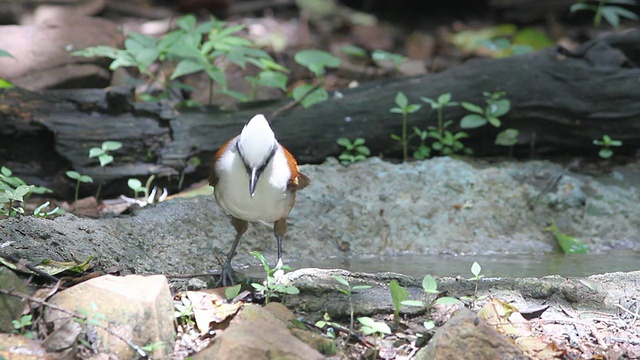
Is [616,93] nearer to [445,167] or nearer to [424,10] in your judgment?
[445,167]

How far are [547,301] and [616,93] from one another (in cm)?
335

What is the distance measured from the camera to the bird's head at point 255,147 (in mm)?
3590

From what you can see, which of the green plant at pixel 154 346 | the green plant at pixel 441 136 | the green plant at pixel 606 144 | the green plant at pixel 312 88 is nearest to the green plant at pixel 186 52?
the green plant at pixel 312 88

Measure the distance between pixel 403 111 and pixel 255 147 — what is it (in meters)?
2.74

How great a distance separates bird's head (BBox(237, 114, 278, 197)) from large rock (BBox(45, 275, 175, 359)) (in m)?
0.84

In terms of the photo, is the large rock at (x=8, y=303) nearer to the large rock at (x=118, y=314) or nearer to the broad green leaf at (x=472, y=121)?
the large rock at (x=118, y=314)

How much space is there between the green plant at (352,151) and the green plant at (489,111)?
893 millimetres

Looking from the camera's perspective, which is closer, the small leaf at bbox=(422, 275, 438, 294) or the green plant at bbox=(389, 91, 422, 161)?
the small leaf at bbox=(422, 275, 438, 294)

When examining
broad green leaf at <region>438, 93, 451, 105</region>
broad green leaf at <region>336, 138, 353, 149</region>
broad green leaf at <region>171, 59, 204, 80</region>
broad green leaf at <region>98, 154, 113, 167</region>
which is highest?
broad green leaf at <region>171, 59, 204, 80</region>

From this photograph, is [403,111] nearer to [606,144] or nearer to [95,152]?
[606,144]

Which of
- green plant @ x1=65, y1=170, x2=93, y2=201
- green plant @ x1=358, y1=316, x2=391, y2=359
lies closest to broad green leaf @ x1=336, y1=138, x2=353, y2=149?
green plant @ x1=65, y1=170, x2=93, y2=201

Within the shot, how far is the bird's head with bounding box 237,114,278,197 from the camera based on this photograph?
3590mm

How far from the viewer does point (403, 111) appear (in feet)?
20.0

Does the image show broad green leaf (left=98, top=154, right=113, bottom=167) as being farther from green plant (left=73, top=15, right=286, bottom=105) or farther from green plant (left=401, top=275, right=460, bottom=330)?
green plant (left=401, top=275, right=460, bottom=330)
